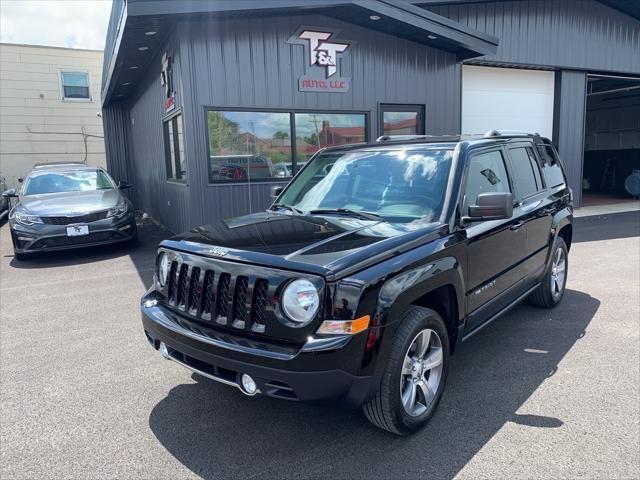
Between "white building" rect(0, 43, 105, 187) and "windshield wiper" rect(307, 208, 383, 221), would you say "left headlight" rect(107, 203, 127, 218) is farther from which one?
"white building" rect(0, 43, 105, 187)

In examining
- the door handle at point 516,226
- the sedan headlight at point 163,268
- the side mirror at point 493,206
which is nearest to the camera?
the side mirror at point 493,206

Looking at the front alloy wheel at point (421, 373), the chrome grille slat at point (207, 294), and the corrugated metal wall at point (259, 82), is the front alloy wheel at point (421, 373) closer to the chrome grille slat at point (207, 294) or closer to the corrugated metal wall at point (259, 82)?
the chrome grille slat at point (207, 294)

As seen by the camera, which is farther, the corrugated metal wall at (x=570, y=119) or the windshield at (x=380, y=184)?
the corrugated metal wall at (x=570, y=119)

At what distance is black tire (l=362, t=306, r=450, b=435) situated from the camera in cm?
280

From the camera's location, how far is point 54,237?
8250 mm

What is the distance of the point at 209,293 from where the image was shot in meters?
2.99

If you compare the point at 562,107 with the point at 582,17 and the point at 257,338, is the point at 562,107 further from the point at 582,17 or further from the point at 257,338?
the point at 257,338

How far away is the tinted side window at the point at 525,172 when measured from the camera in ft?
14.9

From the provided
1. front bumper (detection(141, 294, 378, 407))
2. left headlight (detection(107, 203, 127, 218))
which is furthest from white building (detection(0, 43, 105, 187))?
front bumper (detection(141, 294, 378, 407))

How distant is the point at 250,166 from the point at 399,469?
24.3 ft

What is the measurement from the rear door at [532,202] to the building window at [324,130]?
549cm

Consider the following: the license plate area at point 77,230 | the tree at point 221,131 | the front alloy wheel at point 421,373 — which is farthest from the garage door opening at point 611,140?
the front alloy wheel at point 421,373

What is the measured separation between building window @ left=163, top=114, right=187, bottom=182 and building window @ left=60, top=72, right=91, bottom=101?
12.1 metres

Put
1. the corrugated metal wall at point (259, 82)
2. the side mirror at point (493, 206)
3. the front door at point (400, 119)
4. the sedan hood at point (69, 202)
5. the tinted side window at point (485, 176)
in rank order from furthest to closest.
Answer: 1. the front door at point (400, 119)
2. the corrugated metal wall at point (259, 82)
3. the sedan hood at point (69, 202)
4. the tinted side window at point (485, 176)
5. the side mirror at point (493, 206)
